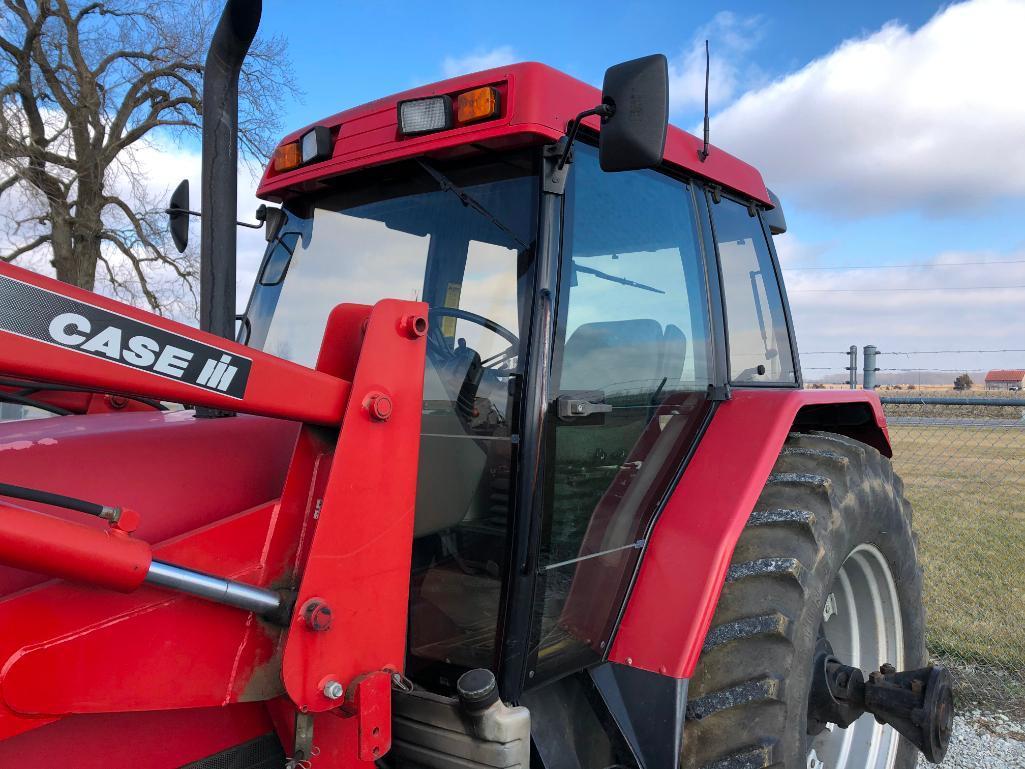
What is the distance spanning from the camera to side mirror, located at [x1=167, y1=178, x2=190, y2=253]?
2.89 metres

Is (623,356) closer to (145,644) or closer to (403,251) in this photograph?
(403,251)

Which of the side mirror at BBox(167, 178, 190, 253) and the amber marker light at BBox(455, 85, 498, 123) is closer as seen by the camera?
the amber marker light at BBox(455, 85, 498, 123)

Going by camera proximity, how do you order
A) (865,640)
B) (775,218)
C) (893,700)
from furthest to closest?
(775,218) → (865,640) → (893,700)

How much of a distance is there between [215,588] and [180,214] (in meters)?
1.82

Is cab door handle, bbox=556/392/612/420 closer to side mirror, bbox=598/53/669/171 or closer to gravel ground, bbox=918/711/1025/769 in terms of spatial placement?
side mirror, bbox=598/53/669/171

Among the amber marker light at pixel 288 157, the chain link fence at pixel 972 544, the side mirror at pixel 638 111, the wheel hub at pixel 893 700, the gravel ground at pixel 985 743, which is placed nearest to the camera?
the side mirror at pixel 638 111

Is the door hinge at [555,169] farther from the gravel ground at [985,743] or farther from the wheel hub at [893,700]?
the gravel ground at [985,743]

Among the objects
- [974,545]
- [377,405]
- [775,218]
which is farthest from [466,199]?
[974,545]

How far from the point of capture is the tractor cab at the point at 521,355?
195 centimetres

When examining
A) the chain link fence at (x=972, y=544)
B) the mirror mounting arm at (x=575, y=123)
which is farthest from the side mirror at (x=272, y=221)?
the chain link fence at (x=972, y=544)

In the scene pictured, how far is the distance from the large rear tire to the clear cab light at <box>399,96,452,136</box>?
1.36 m

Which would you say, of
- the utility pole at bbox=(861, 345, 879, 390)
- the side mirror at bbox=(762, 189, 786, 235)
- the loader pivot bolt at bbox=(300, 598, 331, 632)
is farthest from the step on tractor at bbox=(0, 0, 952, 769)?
the utility pole at bbox=(861, 345, 879, 390)

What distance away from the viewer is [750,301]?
2.94 metres

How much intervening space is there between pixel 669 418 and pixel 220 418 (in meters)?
1.25
